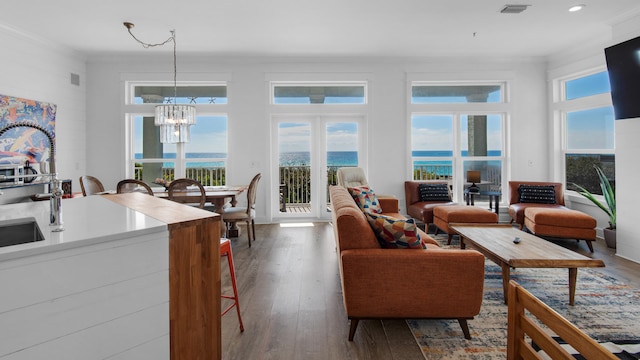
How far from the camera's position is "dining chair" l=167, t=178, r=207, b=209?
3.84 meters

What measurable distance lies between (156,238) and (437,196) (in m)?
4.87

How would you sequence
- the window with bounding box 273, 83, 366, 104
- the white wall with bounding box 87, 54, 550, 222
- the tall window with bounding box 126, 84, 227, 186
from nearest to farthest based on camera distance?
1. the white wall with bounding box 87, 54, 550, 222
2. the tall window with bounding box 126, 84, 227, 186
3. the window with bounding box 273, 83, 366, 104

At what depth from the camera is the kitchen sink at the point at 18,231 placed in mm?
1577

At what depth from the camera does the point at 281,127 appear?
6.06 m

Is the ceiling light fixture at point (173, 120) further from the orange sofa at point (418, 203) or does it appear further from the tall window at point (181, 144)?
the orange sofa at point (418, 203)

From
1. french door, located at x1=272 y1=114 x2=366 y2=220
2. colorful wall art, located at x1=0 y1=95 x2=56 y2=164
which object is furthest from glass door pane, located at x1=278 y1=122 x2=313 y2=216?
colorful wall art, located at x1=0 y1=95 x2=56 y2=164

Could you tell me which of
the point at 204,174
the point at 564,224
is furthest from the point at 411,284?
the point at 204,174

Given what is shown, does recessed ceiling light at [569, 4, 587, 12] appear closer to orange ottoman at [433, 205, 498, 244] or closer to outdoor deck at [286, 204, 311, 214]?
orange ottoman at [433, 205, 498, 244]

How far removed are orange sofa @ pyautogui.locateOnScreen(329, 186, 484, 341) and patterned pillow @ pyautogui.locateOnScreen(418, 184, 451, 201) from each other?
350cm

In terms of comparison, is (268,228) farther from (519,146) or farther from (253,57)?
(519,146)

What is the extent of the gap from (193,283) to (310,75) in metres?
4.89

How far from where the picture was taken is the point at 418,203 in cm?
550

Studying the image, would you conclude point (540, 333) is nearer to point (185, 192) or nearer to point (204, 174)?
point (185, 192)

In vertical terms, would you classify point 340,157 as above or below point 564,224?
above
